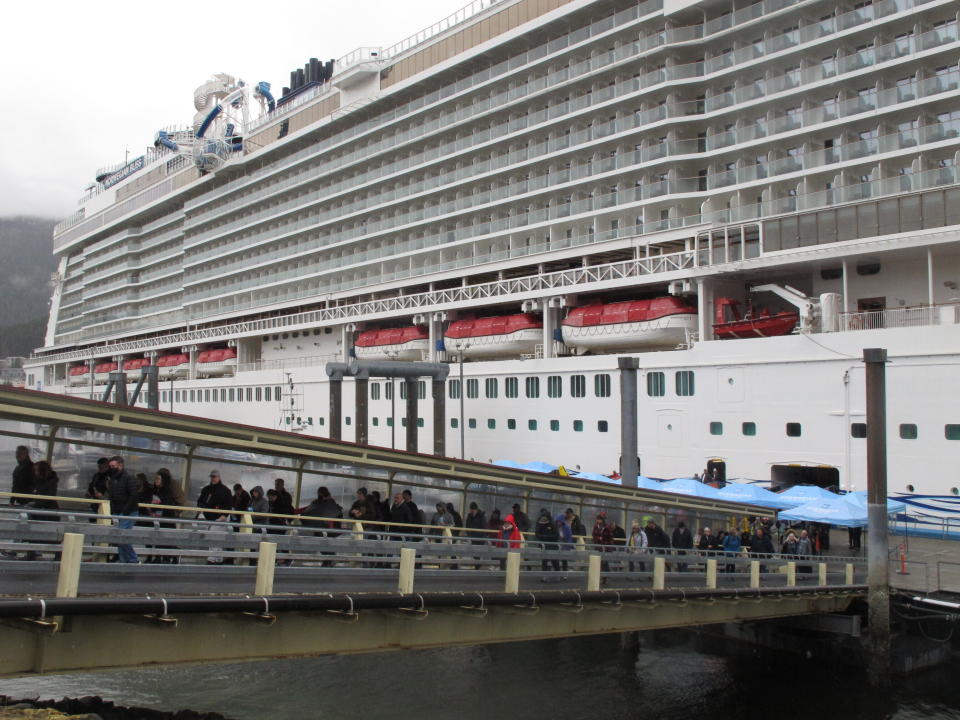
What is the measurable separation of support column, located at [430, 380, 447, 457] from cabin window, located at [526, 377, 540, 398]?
3165 millimetres

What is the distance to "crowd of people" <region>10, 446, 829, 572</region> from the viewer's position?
884cm

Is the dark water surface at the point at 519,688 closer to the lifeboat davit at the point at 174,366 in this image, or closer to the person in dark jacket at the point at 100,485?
the person in dark jacket at the point at 100,485

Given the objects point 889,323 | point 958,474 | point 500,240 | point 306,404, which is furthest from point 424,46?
point 958,474

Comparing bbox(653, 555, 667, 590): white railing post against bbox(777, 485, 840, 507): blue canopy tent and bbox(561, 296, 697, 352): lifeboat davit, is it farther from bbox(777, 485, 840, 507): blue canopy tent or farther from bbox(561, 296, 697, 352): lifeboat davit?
bbox(561, 296, 697, 352): lifeboat davit

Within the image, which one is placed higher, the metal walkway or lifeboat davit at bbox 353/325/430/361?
lifeboat davit at bbox 353/325/430/361

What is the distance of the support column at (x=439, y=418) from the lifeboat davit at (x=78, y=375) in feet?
169

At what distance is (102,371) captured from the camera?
69125 millimetres

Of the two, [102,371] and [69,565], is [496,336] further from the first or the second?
[102,371]

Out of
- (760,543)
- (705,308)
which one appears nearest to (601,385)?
(705,308)

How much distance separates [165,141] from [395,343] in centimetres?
3391

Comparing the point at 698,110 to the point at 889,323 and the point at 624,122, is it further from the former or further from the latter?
the point at 889,323

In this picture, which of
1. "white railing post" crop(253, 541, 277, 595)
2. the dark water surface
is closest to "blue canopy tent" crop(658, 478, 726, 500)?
the dark water surface

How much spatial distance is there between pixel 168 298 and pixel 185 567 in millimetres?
58092

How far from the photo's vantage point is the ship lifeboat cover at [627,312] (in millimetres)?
27109
